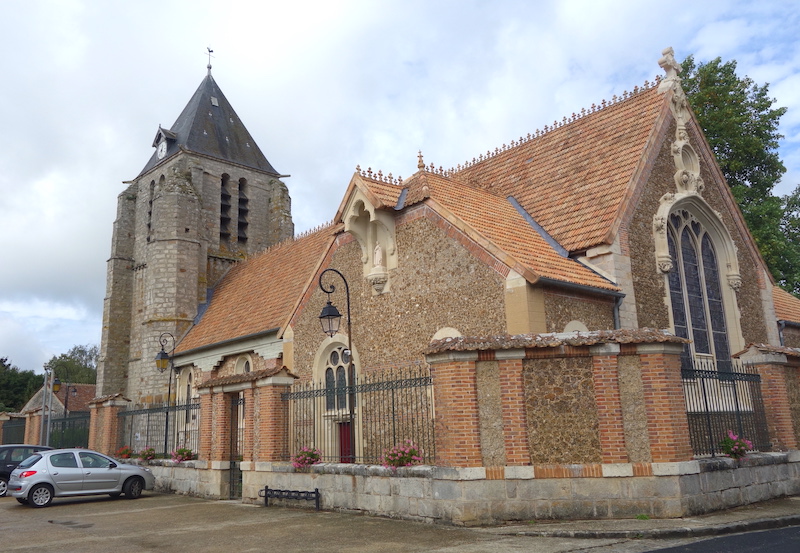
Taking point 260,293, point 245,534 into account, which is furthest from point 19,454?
point 245,534

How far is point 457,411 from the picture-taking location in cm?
1006

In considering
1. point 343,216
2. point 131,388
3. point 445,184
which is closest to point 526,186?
point 445,184

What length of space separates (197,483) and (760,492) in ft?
41.0

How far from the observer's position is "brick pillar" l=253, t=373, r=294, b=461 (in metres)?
14.0

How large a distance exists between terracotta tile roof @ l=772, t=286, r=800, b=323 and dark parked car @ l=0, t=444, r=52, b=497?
22618mm

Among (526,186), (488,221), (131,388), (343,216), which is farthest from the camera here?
(131,388)

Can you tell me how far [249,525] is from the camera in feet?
36.5

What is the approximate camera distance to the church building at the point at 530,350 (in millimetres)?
9898

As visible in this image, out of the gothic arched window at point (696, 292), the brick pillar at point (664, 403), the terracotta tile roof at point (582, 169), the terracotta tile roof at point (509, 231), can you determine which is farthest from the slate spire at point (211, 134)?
the brick pillar at point (664, 403)

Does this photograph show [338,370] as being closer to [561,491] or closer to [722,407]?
[561,491]

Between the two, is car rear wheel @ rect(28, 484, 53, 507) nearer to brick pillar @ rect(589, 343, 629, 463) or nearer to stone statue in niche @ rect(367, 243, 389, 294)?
stone statue in niche @ rect(367, 243, 389, 294)

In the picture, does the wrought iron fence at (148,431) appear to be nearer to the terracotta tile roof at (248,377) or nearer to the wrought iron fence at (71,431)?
the wrought iron fence at (71,431)

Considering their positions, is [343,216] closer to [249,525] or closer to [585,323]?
[585,323]

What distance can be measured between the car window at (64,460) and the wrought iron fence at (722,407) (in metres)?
14.0
